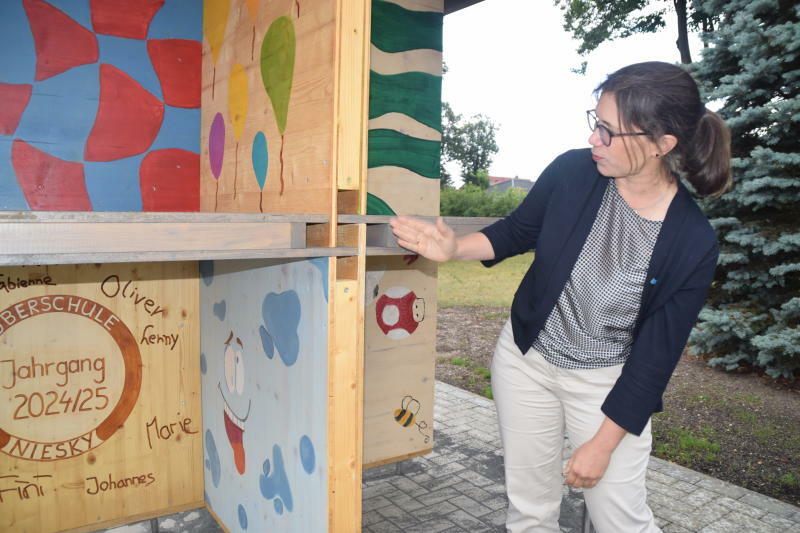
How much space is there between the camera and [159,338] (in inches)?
117

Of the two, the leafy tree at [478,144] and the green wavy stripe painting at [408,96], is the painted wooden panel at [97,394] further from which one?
the leafy tree at [478,144]

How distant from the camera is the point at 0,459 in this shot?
2666 mm

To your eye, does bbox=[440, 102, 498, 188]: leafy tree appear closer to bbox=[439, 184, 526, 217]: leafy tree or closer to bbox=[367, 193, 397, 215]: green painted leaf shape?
bbox=[439, 184, 526, 217]: leafy tree

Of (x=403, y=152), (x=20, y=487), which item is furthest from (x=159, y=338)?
(x=403, y=152)

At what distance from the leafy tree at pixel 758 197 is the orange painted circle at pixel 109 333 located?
5.45 m

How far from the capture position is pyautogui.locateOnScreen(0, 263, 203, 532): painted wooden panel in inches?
105

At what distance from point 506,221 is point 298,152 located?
747mm

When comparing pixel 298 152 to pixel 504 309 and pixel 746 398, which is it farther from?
pixel 504 309

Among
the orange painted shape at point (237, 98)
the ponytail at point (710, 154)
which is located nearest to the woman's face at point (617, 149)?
the ponytail at point (710, 154)

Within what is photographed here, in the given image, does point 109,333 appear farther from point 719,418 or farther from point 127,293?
Result: point 719,418

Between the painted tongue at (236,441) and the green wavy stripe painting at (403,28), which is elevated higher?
the green wavy stripe painting at (403,28)

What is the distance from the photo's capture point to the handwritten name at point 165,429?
118 inches

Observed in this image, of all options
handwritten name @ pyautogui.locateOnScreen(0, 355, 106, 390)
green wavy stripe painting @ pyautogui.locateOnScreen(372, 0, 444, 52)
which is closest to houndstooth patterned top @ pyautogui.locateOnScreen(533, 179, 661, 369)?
green wavy stripe painting @ pyautogui.locateOnScreen(372, 0, 444, 52)

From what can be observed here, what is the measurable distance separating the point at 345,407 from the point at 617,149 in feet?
3.62
